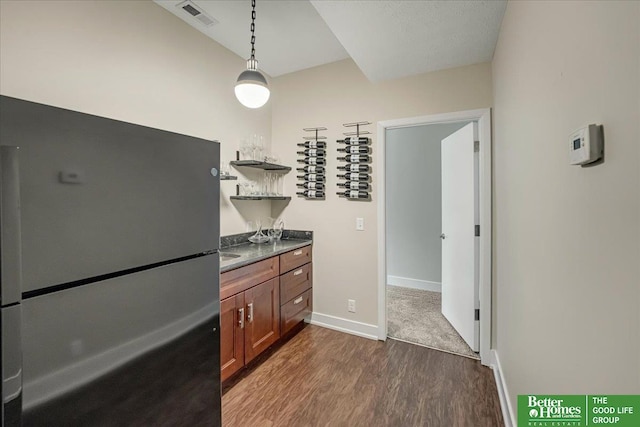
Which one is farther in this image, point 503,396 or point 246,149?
point 246,149

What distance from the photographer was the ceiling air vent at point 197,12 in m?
2.18

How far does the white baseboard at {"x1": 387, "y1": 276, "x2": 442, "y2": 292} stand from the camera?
4.31 metres

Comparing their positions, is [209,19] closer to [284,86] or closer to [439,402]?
[284,86]

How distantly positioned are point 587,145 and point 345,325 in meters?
2.71

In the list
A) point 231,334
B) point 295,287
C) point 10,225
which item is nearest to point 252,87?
point 10,225

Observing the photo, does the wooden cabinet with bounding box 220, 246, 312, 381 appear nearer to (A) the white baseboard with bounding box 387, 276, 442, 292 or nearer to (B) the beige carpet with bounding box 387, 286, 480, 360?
(B) the beige carpet with bounding box 387, 286, 480, 360

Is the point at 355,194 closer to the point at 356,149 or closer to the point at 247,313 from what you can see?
the point at 356,149

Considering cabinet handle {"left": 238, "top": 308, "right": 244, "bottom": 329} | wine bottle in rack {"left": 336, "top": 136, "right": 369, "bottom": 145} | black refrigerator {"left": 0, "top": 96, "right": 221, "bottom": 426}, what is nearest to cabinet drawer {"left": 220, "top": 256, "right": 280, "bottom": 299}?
cabinet handle {"left": 238, "top": 308, "right": 244, "bottom": 329}

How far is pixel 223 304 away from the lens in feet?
6.61

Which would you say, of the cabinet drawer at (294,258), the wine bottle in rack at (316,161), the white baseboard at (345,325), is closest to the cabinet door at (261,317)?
the cabinet drawer at (294,258)

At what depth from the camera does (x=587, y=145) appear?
2.43 feet

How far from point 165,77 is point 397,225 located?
367 centimetres

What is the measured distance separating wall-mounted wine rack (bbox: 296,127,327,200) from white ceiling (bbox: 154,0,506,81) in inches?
31.8

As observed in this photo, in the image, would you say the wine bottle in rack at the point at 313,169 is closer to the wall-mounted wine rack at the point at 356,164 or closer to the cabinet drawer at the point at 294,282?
the wall-mounted wine rack at the point at 356,164
